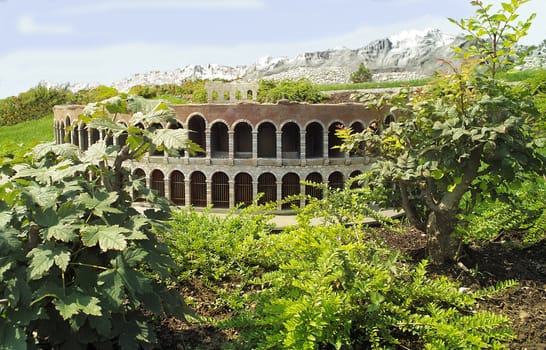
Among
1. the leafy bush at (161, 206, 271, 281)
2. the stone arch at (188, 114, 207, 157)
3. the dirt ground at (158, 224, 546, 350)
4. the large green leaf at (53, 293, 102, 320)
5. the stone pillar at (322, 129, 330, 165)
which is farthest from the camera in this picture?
the stone arch at (188, 114, 207, 157)

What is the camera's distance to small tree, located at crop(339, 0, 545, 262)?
680 centimetres

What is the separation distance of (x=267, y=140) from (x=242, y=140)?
1.30 m

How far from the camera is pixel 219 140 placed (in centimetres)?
2441

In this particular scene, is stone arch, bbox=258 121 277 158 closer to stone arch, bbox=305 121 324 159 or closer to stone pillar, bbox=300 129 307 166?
stone pillar, bbox=300 129 307 166

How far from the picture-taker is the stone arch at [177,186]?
23719 millimetres

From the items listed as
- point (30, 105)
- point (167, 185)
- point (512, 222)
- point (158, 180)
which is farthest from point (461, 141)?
point (30, 105)

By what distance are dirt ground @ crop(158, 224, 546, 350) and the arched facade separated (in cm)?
1299

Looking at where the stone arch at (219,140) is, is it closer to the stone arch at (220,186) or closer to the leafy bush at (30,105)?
the stone arch at (220,186)

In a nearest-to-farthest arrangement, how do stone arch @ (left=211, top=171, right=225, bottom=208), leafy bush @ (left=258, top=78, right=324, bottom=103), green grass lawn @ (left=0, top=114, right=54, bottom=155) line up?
1. stone arch @ (left=211, top=171, right=225, bottom=208)
2. leafy bush @ (left=258, top=78, right=324, bottom=103)
3. green grass lawn @ (left=0, top=114, right=54, bottom=155)

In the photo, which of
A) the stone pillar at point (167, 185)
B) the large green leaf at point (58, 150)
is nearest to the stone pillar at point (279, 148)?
the stone pillar at point (167, 185)

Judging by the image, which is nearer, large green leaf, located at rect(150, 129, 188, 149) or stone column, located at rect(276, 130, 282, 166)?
large green leaf, located at rect(150, 129, 188, 149)

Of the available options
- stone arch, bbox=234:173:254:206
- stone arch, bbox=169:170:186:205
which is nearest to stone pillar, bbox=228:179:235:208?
stone arch, bbox=234:173:254:206

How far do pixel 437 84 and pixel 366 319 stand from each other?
4.81m

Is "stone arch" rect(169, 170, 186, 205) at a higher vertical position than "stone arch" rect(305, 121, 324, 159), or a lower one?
lower
